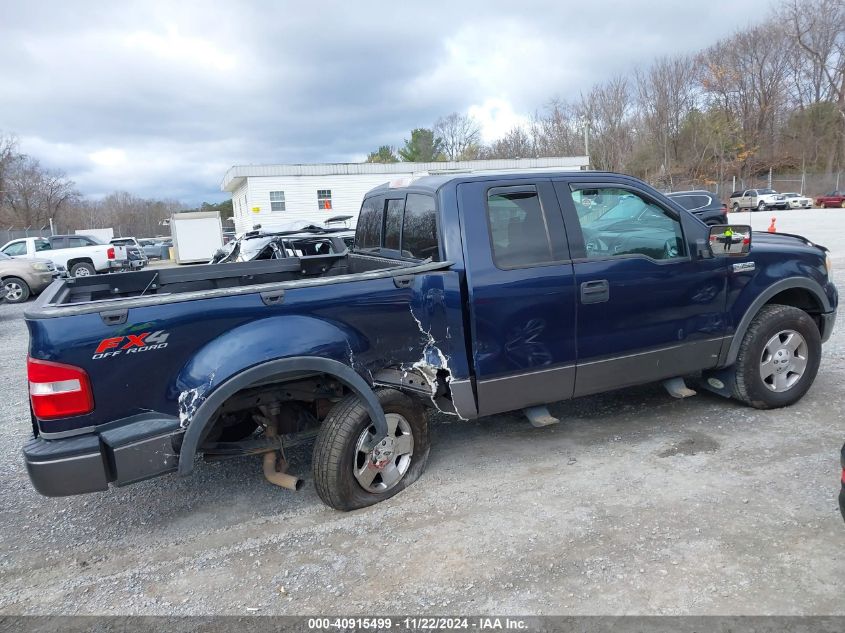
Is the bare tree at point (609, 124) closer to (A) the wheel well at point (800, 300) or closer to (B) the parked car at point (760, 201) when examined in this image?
(B) the parked car at point (760, 201)

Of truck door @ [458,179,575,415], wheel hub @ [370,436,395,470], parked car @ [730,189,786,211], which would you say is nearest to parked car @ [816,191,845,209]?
parked car @ [730,189,786,211]

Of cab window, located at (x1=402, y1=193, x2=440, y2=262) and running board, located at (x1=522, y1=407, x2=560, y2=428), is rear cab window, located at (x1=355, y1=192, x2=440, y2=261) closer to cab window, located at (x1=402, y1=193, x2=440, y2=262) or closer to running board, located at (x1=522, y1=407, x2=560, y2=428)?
cab window, located at (x1=402, y1=193, x2=440, y2=262)

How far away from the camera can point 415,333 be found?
11.9 ft

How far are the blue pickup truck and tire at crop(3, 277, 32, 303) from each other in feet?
43.1

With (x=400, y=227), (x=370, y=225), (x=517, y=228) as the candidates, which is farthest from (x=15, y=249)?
(x=517, y=228)

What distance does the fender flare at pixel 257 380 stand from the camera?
3006mm

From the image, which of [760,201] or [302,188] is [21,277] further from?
[760,201]

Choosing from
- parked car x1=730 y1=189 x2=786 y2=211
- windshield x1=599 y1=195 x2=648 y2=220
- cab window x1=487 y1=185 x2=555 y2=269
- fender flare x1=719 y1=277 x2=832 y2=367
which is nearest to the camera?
cab window x1=487 y1=185 x2=555 y2=269

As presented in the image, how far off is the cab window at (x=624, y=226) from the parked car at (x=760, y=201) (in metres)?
44.8

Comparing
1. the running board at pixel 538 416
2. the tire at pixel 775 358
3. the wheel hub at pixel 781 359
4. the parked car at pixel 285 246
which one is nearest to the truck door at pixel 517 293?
the running board at pixel 538 416

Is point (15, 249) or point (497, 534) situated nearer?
point (497, 534)

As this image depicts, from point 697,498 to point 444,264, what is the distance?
205 centimetres

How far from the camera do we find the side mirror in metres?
4.32

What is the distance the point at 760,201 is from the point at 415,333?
50.1 m
